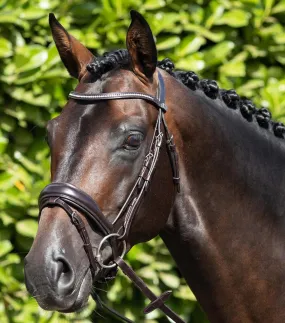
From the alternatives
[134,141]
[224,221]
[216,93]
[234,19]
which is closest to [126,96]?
[134,141]

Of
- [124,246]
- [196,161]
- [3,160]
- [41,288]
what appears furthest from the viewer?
[3,160]

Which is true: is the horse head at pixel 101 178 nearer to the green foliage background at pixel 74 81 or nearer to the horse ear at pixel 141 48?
the horse ear at pixel 141 48

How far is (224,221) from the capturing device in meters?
2.62

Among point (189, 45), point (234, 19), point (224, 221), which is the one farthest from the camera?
point (234, 19)

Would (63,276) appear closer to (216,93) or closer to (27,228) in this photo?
(216,93)

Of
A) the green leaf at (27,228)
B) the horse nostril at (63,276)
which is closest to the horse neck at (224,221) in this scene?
the horse nostril at (63,276)

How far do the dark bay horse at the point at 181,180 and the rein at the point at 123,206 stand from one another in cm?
2

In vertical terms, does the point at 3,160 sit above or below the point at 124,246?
below

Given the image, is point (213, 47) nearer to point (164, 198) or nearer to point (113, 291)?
point (113, 291)

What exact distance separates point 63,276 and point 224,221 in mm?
671

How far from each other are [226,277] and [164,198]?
38cm

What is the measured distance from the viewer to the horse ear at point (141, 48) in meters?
2.43

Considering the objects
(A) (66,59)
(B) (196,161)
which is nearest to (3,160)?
(A) (66,59)

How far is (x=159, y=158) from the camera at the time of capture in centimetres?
246
